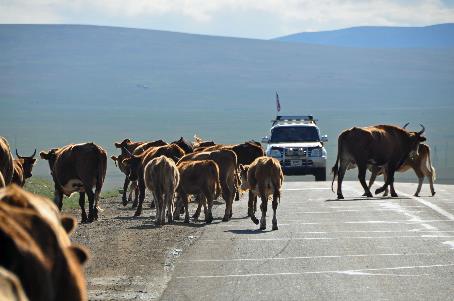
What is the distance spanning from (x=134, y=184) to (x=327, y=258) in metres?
16.6

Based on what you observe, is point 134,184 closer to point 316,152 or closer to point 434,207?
point 434,207

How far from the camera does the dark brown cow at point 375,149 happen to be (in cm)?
3291

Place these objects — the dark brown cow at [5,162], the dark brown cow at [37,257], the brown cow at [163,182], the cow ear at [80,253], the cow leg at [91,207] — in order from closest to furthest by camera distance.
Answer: the dark brown cow at [37,257], the cow ear at [80,253], the dark brown cow at [5,162], the brown cow at [163,182], the cow leg at [91,207]

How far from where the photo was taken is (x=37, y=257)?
5.04 m

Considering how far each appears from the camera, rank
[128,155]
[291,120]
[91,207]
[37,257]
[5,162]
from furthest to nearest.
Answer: [291,120] → [128,155] → [91,207] → [5,162] → [37,257]

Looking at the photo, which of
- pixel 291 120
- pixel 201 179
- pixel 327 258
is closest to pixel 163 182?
pixel 201 179

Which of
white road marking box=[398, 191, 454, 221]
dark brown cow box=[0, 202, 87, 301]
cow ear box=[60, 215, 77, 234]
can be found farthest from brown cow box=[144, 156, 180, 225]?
dark brown cow box=[0, 202, 87, 301]

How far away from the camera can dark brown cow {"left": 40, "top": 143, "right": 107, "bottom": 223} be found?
83.9 ft

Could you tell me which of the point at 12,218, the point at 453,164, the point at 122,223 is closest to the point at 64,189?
the point at 122,223

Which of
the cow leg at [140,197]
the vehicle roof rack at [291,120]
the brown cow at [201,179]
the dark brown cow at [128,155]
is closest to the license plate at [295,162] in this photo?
the vehicle roof rack at [291,120]

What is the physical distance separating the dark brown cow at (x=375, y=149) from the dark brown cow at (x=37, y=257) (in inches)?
1069

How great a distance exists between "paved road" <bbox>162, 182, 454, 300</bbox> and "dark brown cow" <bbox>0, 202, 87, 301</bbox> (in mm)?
7436

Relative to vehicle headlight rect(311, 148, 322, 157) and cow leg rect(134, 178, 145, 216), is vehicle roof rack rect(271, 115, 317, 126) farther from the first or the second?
cow leg rect(134, 178, 145, 216)

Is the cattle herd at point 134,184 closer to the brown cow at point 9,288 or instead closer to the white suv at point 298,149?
the brown cow at point 9,288
